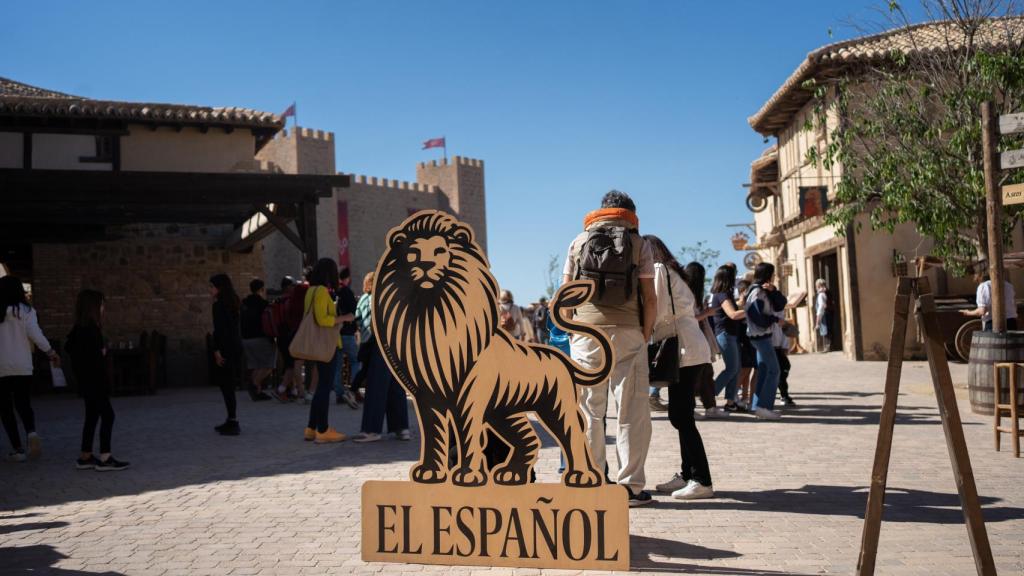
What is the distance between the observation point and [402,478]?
20.3 feet

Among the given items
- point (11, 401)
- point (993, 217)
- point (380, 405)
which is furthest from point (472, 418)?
point (993, 217)

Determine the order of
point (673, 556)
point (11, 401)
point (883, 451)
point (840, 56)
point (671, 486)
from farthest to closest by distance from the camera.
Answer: point (840, 56), point (11, 401), point (671, 486), point (673, 556), point (883, 451)

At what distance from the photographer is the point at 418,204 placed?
171 feet

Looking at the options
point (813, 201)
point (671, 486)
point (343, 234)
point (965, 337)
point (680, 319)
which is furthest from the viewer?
point (343, 234)

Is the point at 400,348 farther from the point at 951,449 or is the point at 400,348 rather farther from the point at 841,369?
the point at 841,369

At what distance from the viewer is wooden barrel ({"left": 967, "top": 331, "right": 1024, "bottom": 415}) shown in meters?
8.14

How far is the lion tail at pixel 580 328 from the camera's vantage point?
12.0 ft

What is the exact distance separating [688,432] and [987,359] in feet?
14.4

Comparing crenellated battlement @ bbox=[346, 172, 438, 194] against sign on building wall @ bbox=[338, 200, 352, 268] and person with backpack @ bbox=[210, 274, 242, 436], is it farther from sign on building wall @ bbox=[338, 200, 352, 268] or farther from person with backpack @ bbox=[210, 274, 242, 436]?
person with backpack @ bbox=[210, 274, 242, 436]

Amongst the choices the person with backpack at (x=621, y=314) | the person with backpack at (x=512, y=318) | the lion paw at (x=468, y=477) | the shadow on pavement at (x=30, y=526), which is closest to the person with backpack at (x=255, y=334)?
the person with backpack at (x=512, y=318)

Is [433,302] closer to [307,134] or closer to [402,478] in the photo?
A: [402,478]

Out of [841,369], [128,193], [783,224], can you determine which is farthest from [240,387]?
[783,224]

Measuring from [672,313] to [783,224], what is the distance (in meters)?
20.8

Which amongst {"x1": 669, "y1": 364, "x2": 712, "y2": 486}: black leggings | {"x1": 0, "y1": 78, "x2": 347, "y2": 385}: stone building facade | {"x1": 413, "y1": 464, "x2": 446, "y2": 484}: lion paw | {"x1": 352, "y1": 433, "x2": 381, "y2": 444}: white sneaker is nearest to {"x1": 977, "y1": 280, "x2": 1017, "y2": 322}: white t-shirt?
{"x1": 669, "y1": 364, "x2": 712, "y2": 486}: black leggings
